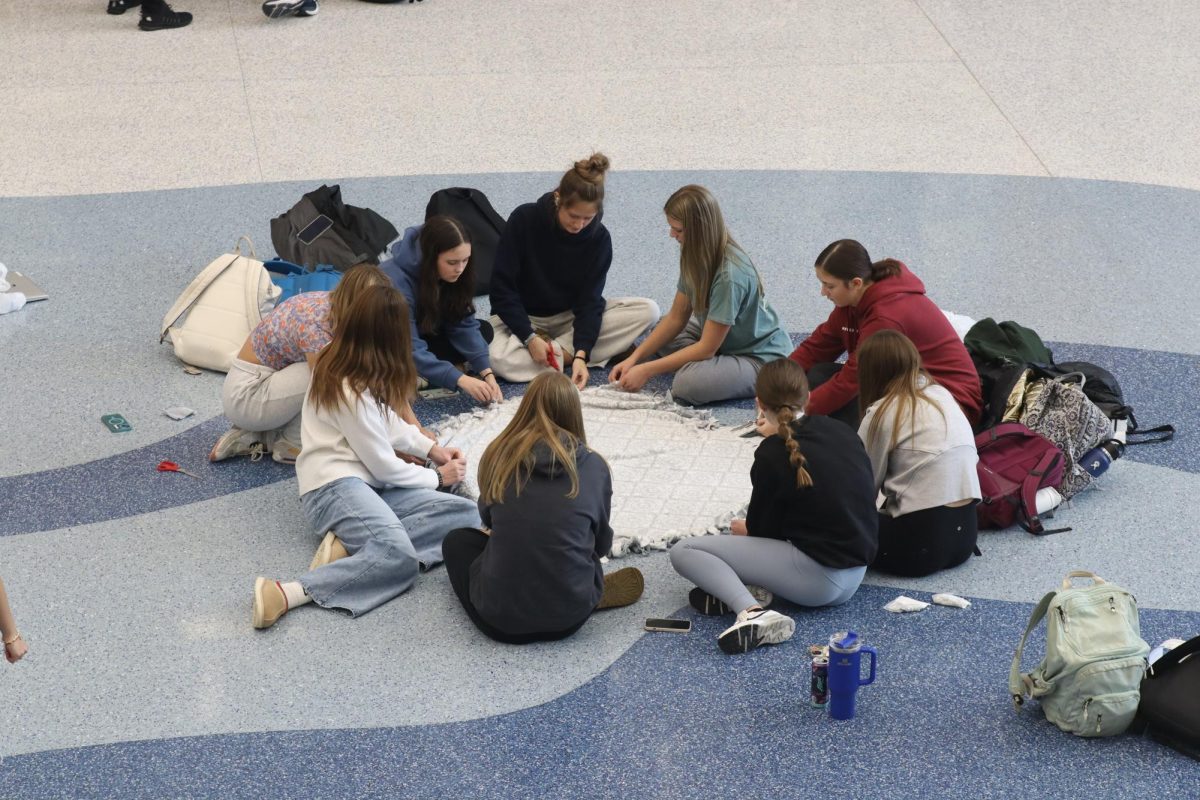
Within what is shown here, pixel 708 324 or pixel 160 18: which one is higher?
pixel 160 18

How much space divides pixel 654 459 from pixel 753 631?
1121mm

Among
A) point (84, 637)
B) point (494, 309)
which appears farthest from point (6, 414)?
point (494, 309)

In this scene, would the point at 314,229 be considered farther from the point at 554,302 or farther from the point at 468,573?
the point at 468,573

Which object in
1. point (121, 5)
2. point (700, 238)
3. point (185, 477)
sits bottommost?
point (185, 477)

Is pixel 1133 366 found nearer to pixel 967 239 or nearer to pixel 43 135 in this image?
pixel 967 239

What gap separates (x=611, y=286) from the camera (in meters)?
5.88

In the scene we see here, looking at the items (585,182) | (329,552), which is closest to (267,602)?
(329,552)

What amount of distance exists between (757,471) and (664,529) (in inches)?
26.2

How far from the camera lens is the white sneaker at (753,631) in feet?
12.2

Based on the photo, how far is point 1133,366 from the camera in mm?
5262

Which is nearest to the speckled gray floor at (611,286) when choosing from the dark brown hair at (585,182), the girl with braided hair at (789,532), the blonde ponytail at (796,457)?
the girl with braided hair at (789,532)

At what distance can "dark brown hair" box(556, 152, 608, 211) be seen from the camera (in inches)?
189

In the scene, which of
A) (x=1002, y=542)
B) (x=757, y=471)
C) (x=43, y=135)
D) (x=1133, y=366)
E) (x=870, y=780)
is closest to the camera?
(x=870, y=780)

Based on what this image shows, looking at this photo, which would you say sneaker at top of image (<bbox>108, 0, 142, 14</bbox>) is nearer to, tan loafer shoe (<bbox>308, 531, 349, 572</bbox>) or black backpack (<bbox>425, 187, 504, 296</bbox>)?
black backpack (<bbox>425, 187, 504, 296</bbox>)
